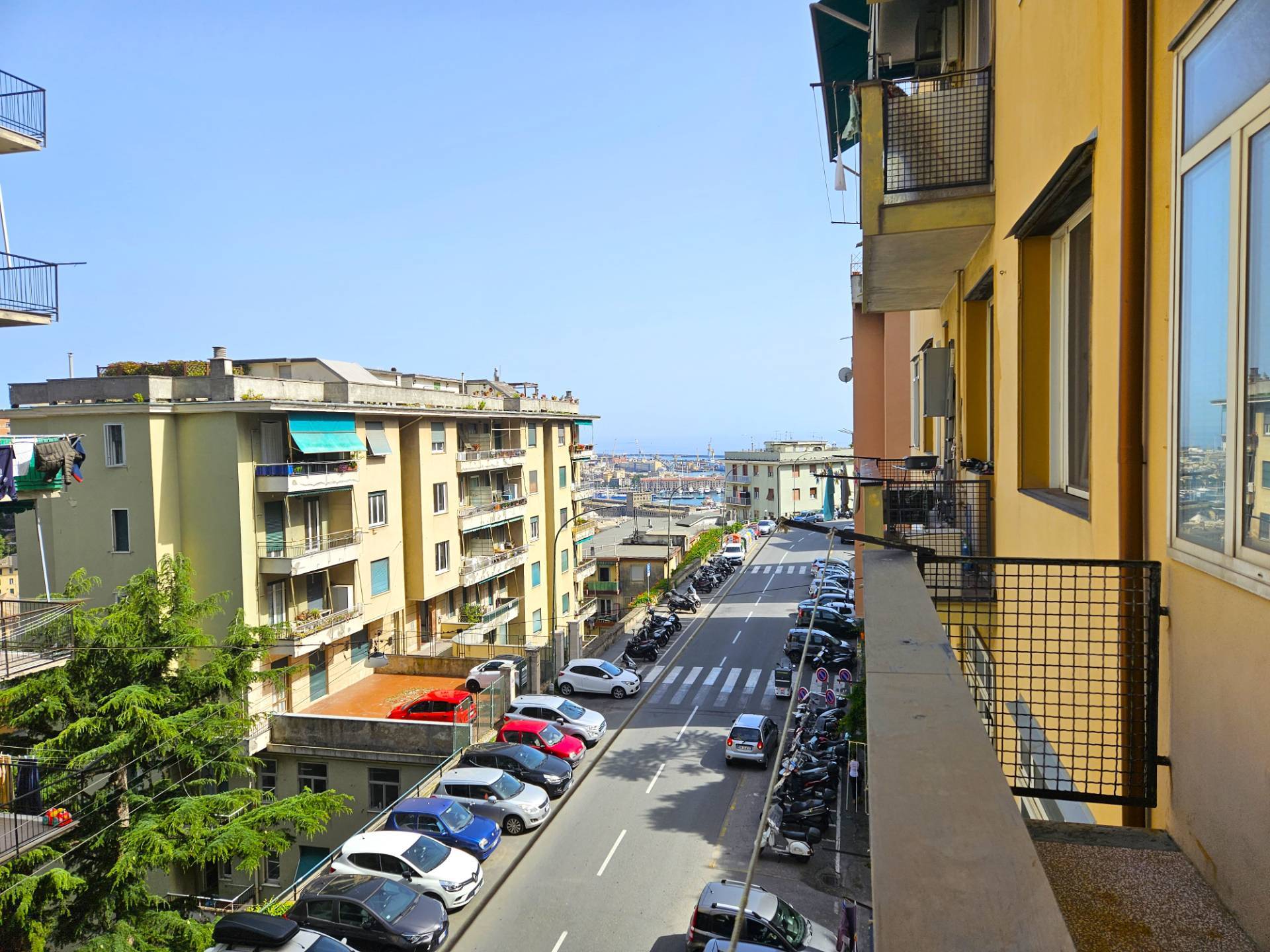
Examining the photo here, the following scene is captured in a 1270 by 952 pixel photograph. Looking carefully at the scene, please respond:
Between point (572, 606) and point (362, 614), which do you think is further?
point (572, 606)

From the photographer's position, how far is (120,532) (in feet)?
72.0

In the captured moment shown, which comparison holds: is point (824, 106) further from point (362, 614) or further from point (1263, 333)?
point (362, 614)

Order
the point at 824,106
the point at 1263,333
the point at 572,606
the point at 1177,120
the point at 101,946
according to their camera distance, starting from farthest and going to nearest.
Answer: the point at 572,606, the point at 824,106, the point at 101,946, the point at 1177,120, the point at 1263,333

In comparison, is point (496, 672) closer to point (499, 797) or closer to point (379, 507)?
point (379, 507)

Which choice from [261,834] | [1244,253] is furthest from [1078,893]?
[261,834]

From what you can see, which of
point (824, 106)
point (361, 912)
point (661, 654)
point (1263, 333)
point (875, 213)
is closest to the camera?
point (1263, 333)

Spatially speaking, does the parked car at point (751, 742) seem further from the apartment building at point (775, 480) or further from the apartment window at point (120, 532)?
the apartment building at point (775, 480)

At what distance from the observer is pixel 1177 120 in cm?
278

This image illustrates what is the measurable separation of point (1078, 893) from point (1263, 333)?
5.44 feet

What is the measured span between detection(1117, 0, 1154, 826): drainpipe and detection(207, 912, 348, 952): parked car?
485 inches

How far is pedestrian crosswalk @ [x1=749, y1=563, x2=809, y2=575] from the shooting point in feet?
175

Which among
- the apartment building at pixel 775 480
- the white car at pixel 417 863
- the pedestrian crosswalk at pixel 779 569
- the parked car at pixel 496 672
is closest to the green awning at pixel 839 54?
the white car at pixel 417 863

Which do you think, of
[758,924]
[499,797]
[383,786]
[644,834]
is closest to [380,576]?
[383,786]

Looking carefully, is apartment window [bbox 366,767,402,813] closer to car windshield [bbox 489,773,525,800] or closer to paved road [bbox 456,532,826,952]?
car windshield [bbox 489,773,525,800]
